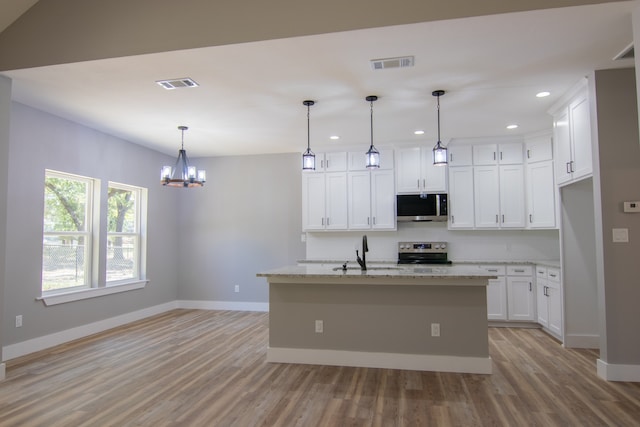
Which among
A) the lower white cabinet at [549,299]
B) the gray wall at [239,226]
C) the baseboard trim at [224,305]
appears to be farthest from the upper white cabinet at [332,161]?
the lower white cabinet at [549,299]

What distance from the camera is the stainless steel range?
593cm

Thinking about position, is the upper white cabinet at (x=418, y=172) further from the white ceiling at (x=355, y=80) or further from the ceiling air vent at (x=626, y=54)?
the ceiling air vent at (x=626, y=54)

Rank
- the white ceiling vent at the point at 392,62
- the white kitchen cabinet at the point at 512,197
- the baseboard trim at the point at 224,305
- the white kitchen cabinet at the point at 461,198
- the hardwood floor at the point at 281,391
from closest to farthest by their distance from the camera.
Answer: the hardwood floor at the point at 281,391, the white ceiling vent at the point at 392,62, the white kitchen cabinet at the point at 512,197, the white kitchen cabinet at the point at 461,198, the baseboard trim at the point at 224,305

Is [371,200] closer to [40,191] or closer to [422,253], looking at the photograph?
[422,253]

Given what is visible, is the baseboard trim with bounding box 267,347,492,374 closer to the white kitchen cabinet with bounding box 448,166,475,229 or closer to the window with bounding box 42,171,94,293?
the white kitchen cabinet with bounding box 448,166,475,229

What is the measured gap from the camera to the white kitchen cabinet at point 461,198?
19.0 feet

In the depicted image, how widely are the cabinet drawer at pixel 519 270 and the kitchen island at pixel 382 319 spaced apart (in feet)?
6.67

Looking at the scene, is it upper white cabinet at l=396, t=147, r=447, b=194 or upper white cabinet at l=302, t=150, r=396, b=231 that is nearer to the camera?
upper white cabinet at l=396, t=147, r=447, b=194

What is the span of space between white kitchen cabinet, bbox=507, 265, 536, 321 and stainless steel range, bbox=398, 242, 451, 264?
925mm

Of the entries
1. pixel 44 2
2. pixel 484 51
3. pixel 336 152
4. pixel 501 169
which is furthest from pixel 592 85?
pixel 44 2

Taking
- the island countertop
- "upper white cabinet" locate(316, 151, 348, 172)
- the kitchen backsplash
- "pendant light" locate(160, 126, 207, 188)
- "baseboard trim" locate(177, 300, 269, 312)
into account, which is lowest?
"baseboard trim" locate(177, 300, 269, 312)

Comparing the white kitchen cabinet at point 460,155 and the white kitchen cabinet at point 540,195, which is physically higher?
the white kitchen cabinet at point 460,155

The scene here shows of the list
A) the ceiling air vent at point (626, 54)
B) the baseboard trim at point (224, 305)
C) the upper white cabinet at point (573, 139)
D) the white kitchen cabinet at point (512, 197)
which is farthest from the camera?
the baseboard trim at point (224, 305)

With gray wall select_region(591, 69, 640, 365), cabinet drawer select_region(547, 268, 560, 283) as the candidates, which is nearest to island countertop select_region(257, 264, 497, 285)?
gray wall select_region(591, 69, 640, 365)
